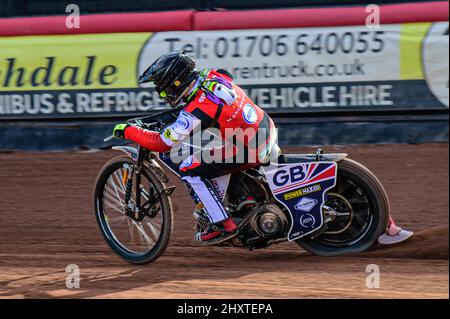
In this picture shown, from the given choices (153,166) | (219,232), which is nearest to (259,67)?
(153,166)

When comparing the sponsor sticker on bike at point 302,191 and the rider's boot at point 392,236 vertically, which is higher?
the sponsor sticker on bike at point 302,191

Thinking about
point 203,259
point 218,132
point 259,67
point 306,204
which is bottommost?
point 203,259

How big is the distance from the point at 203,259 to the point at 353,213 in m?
1.29

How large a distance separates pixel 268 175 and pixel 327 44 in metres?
4.32

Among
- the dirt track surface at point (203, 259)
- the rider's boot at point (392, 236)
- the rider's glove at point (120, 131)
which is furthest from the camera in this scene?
the rider's glove at point (120, 131)

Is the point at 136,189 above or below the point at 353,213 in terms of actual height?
above

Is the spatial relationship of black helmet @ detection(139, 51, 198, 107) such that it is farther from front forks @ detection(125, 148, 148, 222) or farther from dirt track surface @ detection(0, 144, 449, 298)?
dirt track surface @ detection(0, 144, 449, 298)

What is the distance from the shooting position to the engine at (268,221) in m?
6.01

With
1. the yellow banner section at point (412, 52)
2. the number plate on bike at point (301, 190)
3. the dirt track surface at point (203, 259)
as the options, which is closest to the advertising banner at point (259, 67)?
the yellow banner section at point (412, 52)

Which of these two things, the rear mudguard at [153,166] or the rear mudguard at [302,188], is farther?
the rear mudguard at [153,166]

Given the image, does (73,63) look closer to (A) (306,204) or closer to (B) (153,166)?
(B) (153,166)

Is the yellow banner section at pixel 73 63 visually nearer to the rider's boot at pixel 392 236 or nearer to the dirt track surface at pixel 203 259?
the dirt track surface at pixel 203 259

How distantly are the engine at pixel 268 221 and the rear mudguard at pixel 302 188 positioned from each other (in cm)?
8

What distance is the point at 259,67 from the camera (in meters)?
10.1
